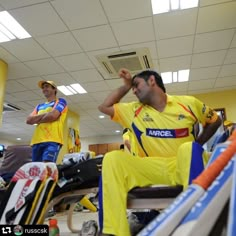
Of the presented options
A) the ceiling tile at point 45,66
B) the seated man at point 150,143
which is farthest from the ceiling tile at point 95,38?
the seated man at point 150,143

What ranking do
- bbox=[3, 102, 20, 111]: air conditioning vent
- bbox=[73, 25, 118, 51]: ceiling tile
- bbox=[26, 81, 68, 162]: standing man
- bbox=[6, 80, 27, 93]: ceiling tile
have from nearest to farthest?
bbox=[26, 81, 68, 162]: standing man
bbox=[73, 25, 118, 51]: ceiling tile
bbox=[6, 80, 27, 93]: ceiling tile
bbox=[3, 102, 20, 111]: air conditioning vent

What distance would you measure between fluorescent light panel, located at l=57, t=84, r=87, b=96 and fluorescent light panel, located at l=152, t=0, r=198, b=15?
2667 mm

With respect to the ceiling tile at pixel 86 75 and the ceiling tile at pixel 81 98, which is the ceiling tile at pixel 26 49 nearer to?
the ceiling tile at pixel 86 75

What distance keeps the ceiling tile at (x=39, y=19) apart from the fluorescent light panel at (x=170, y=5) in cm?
123

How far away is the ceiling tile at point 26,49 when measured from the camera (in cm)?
365

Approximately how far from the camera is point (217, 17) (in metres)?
3.23

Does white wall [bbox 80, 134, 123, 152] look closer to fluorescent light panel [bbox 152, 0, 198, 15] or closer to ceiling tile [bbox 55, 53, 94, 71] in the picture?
ceiling tile [bbox 55, 53, 94, 71]

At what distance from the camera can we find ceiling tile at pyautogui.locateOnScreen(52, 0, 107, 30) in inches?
115

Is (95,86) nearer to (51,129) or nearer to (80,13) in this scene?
(80,13)

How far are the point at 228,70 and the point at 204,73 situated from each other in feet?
1.46

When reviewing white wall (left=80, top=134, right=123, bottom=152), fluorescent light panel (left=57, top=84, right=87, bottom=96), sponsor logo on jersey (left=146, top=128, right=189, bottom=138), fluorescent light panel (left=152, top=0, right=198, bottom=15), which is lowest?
sponsor logo on jersey (left=146, top=128, right=189, bottom=138)

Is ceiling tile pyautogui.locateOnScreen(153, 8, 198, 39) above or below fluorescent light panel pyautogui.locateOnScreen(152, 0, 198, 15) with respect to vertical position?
below

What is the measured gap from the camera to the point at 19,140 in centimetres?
1124

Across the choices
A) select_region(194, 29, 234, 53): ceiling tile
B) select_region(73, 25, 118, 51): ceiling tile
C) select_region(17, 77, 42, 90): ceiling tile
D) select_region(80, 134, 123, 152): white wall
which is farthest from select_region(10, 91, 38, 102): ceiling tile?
select_region(80, 134, 123, 152): white wall
